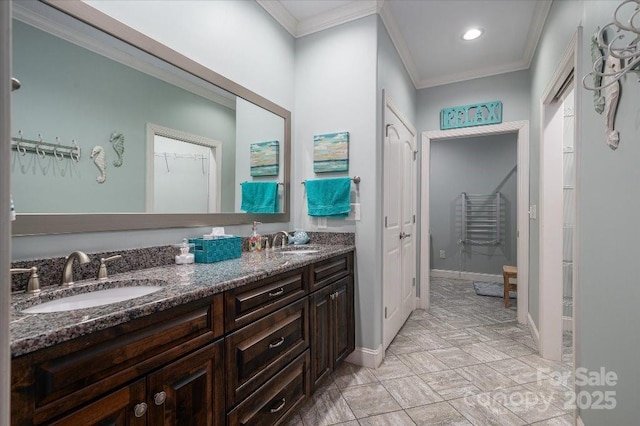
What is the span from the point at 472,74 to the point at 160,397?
13.3 ft

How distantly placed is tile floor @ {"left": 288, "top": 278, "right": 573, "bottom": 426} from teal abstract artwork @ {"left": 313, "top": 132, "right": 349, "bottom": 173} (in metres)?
1.60

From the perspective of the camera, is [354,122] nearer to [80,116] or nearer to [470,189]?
[80,116]

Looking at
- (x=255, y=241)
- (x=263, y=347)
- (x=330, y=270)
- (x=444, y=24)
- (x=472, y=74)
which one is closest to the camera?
(x=263, y=347)

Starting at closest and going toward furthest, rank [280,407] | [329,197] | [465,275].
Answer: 1. [280,407]
2. [329,197]
3. [465,275]

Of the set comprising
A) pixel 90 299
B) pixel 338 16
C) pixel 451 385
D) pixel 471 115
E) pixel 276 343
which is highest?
pixel 338 16

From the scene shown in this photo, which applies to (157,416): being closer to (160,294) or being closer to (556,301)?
(160,294)

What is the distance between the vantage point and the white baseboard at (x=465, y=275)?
5.02 metres

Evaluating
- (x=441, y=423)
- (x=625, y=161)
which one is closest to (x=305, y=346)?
(x=441, y=423)

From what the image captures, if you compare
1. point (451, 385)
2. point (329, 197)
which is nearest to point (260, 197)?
point (329, 197)

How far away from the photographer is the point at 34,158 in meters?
1.13

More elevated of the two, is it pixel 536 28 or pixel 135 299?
pixel 536 28

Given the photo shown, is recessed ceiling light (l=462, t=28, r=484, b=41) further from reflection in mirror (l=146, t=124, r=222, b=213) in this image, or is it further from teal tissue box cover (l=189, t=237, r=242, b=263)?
teal tissue box cover (l=189, t=237, r=242, b=263)

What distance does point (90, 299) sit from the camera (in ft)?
3.68

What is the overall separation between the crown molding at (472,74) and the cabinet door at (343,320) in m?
2.76
